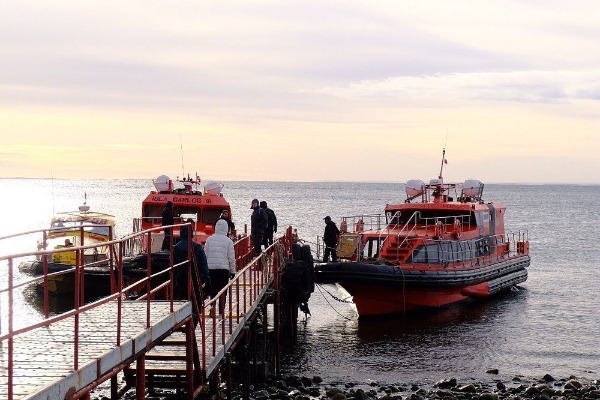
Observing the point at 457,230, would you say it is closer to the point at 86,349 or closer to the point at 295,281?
the point at 295,281

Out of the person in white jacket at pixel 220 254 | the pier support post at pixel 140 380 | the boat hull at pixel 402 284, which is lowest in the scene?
the boat hull at pixel 402 284

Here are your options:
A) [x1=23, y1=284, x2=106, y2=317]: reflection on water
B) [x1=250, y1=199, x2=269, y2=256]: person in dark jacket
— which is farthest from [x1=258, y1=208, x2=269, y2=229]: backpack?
[x1=23, y1=284, x2=106, y2=317]: reflection on water

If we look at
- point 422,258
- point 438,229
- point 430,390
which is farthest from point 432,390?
point 438,229

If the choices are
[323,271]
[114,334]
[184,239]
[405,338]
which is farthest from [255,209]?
[114,334]

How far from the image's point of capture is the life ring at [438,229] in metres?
28.0

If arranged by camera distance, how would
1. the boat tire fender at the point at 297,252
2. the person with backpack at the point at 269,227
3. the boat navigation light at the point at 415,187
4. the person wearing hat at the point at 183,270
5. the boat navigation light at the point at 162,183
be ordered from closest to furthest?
1. the person wearing hat at the point at 183,270
2. the boat tire fender at the point at 297,252
3. the person with backpack at the point at 269,227
4. the boat navigation light at the point at 162,183
5. the boat navigation light at the point at 415,187

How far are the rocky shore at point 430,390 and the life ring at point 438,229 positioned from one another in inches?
301

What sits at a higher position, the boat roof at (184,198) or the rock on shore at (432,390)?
the boat roof at (184,198)

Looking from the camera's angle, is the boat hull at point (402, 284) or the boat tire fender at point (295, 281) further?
the boat hull at point (402, 284)

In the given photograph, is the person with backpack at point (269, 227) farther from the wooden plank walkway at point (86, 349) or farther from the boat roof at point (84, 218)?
the wooden plank walkway at point (86, 349)

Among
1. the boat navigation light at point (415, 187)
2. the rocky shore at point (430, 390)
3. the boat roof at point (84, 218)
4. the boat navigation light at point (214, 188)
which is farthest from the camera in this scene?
the boat roof at point (84, 218)

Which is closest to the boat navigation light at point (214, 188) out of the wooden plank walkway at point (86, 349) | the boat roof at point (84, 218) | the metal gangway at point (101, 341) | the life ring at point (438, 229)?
the boat roof at point (84, 218)

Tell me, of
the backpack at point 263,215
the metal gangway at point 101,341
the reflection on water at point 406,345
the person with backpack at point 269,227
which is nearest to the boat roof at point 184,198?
the person with backpack at point 269,227

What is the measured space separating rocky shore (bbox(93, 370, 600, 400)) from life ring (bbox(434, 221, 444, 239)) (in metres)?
7.64
